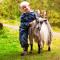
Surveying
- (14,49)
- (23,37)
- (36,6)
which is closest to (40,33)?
(23,37)

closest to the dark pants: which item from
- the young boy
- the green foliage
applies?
the young boy

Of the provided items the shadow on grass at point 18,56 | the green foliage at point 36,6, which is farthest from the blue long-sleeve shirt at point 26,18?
the green foliage at point 36,6

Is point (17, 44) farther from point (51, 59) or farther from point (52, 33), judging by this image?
point (51, 59)

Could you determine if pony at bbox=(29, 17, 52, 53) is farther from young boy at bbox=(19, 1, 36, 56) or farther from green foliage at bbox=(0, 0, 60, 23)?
green foliage at bbox=(0, 0, 60, 23)

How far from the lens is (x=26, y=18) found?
4109 millimetres

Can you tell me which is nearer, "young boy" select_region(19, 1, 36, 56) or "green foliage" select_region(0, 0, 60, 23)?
"young boy" select_region(19, 1, 36, 56)

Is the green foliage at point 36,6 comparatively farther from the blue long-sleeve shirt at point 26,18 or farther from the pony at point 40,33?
the blue long-sleeve shirt at point 26,18

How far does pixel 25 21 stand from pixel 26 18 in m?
0.04

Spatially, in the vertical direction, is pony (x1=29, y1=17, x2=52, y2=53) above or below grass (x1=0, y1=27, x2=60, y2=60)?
above

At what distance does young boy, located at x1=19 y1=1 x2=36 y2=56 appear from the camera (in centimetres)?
410

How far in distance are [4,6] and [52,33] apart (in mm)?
855

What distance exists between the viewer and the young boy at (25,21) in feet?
13.4

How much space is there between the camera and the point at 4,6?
4938 millimetres

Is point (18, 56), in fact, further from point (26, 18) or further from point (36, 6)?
point (36, 6)
